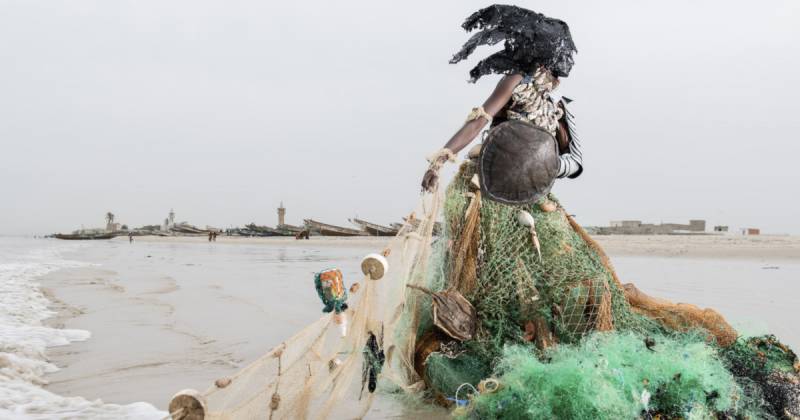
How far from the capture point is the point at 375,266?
242cm

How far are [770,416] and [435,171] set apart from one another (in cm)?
171

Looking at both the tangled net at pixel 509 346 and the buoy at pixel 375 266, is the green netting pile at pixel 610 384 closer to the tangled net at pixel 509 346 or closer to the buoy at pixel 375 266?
the tangled net at pixel 509 346

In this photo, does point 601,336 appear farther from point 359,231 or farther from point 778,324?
point 359,231

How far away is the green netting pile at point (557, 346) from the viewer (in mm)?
2041

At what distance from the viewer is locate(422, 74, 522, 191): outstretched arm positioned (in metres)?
2.52

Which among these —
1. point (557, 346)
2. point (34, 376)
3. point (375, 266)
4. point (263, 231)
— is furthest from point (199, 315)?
point (263, 231)

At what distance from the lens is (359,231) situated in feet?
148

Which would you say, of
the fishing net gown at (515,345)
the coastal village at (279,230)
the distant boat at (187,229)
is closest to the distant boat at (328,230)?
the coastal village at (279,230)

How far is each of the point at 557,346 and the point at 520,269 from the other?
0.41m

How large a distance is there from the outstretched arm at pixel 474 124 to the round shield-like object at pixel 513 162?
0.25 feet

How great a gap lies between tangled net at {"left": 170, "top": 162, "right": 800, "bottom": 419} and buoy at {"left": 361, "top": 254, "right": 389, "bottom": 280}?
3 cm

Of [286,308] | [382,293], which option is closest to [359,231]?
[286,308]

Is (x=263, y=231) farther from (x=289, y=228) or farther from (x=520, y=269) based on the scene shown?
(x=520, y=269)

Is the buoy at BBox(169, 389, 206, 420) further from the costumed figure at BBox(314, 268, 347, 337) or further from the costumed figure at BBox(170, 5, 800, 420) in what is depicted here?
the costumed figure at BBox(314, 268, 347, 337)
